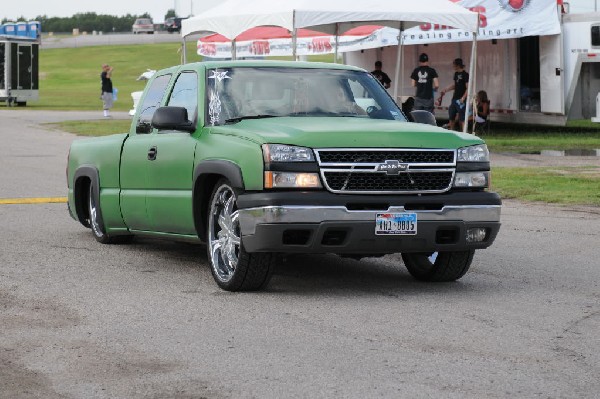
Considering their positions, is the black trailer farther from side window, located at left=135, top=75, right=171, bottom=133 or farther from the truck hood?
the truck hood

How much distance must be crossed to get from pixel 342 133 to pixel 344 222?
65 cm

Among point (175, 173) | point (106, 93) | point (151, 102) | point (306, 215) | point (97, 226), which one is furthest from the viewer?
point (106, 93)

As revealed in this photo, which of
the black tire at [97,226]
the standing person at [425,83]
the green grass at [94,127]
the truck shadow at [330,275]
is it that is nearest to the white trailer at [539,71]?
the standing person at [425,83]

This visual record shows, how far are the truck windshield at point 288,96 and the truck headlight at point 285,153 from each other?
106 cm

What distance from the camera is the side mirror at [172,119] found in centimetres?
968

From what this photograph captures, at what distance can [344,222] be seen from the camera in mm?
8617

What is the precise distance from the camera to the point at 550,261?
431 inches

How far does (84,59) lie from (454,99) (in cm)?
7052

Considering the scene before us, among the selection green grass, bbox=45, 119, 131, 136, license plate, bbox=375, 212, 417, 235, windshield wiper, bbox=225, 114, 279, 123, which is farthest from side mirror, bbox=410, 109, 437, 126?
green grass, bbox=45, 119, 131, 136

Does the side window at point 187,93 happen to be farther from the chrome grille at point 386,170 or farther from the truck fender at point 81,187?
the chrome grille at point 386,170

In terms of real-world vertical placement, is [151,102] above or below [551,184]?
above

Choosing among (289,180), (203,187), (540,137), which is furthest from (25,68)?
(289,180)

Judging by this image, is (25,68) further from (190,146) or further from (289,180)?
(289,180)

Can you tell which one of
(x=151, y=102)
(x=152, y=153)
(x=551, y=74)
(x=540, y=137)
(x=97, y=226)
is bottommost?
(x=97, y=226)
